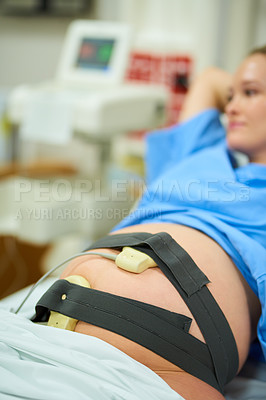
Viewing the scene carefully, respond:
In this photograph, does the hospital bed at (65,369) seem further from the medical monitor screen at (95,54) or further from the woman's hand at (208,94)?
the medical monitor screen at (95,54)

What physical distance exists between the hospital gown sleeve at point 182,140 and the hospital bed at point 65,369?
2.55ft

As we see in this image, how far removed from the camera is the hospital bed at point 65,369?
0.73 meters

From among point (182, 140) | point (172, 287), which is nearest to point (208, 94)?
point (182, 140)

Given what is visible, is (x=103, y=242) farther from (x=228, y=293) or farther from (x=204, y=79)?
(x=204, y=79)

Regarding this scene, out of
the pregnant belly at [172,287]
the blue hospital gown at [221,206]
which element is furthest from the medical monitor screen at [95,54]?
the pregnant belly at [172,287]

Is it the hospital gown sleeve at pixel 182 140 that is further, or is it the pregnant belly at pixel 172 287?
the hospital gown sleeve at pixel 182 140

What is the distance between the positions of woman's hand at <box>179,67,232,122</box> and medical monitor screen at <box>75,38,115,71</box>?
48cm

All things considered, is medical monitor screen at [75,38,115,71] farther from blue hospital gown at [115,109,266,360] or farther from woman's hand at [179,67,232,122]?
blue hospital gown at [115,109,266,360]

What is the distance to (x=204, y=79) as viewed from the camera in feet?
5.41

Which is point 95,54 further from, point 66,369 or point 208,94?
point 66,369

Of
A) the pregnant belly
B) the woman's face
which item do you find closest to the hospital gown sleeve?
the woman's face

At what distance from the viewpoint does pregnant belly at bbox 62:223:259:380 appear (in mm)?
859

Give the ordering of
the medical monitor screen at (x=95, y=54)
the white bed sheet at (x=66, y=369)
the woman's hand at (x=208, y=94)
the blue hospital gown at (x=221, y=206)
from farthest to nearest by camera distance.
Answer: the medical monitor screen at (x=95, y=54) < the woman's hand at (x=208, y=94) < the blue hospital gown at (x=221, y=206) < the white bed sheet at (x=66, y=369)

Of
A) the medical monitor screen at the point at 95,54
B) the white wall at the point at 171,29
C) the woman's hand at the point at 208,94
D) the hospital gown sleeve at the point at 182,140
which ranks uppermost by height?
the white wall at the point at 171,29
